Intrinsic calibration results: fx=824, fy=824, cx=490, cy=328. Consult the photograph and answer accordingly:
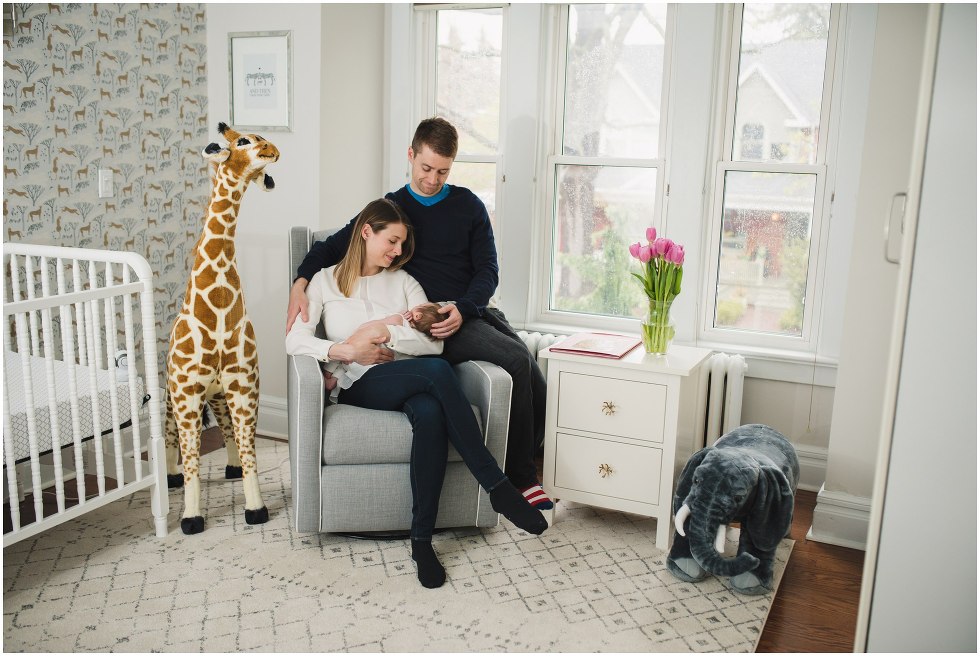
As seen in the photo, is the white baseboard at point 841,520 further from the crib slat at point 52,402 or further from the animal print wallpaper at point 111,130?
the animal print wallpaper at point 111,130

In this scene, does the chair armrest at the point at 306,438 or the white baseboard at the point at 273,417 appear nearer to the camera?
the chair armrest at the point at 306,438

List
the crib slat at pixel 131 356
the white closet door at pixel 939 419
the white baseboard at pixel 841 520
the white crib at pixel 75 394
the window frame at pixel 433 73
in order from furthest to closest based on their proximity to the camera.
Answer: the window frame at pixel 433 73 < the white baseboard at pixel 841 520 < the crib slat at pixel 131 356 < the white crib at pixel 75 394 < the white closet door at pixel 939 419

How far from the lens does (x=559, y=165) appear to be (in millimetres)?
3322

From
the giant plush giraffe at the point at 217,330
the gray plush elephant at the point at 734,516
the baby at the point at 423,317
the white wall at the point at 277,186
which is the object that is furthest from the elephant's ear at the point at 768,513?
the white wall at the point at 277,186

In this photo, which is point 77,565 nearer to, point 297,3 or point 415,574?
point 415,574

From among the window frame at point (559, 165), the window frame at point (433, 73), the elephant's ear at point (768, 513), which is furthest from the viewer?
the window frame at point (433, 73)

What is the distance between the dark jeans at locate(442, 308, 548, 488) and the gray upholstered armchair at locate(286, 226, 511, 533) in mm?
122

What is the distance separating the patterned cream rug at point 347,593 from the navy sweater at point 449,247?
0.79 m

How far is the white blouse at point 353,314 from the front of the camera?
2.49 metres

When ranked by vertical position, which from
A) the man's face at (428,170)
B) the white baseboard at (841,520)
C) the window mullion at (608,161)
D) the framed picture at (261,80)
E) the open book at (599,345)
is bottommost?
the white baseboard at (841,520)

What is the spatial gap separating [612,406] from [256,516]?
1159mm

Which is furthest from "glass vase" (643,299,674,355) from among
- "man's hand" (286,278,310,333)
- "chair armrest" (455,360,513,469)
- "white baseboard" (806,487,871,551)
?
"man's hand" (286,278,310,333)

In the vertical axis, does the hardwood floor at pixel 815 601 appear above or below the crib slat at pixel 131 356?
below

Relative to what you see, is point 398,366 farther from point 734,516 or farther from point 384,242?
point 734,516
